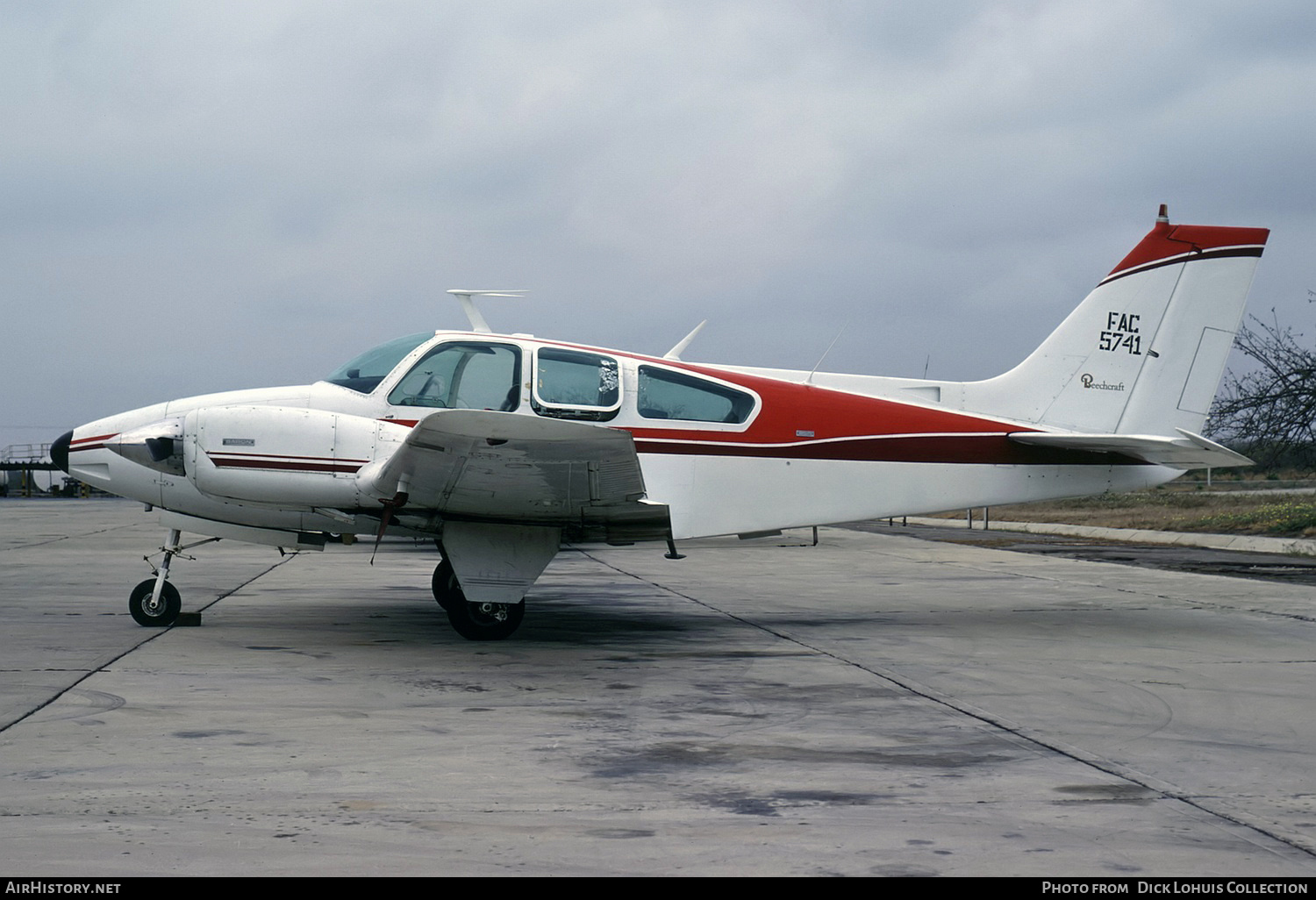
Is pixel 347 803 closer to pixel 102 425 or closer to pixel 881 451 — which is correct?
pixel 102 425

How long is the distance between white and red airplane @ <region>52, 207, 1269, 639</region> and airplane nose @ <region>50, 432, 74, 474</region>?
0.03m

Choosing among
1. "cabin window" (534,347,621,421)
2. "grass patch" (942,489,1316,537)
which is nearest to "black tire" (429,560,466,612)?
"cabin window" (534,347,621,421)

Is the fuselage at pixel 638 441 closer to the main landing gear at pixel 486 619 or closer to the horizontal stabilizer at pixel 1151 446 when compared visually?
the horizontal stabilizer at pixel 1151 446

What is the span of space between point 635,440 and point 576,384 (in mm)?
709

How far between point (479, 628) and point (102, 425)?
11.9 ft

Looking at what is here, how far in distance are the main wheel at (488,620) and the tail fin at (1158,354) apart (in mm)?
5211

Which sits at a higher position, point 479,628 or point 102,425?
point 102,425

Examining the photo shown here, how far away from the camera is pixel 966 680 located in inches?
305

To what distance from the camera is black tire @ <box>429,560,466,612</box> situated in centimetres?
968

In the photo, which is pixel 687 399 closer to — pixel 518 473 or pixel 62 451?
pixel 518 473

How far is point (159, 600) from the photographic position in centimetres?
983

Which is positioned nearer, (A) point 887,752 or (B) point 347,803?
(B) point 347,803
